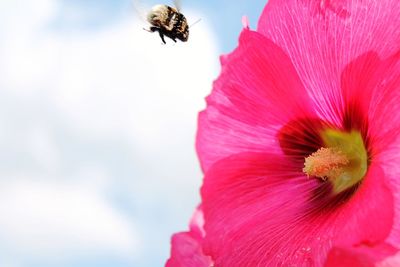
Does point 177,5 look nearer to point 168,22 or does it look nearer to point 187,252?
point 168,22

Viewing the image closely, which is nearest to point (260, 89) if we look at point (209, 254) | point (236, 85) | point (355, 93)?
point (236, 85)

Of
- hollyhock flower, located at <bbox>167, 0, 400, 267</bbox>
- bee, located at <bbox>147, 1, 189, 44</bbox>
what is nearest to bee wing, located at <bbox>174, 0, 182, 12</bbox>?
bee, located at <bbox>147, 1, 189, 44</bbox>

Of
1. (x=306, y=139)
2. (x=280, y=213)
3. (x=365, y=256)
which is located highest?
(x=306, y=139)

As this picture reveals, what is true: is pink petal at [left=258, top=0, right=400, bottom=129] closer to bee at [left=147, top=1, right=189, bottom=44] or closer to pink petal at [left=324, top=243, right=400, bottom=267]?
pink petal at [left=324, top=243, right=400, bottom=267]

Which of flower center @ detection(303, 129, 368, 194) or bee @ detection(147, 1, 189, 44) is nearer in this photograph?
flower center @ detection(303, 129, 368, 194)

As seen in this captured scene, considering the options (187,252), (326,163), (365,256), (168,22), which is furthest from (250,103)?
(168,22)

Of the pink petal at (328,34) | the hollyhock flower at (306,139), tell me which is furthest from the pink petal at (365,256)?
the pink petal at (328,34)

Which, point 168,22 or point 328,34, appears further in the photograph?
point 168,22
